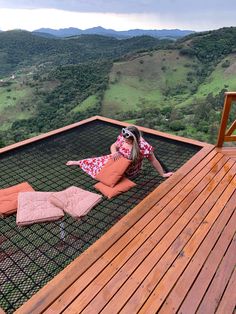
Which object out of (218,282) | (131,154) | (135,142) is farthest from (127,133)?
(218,282)

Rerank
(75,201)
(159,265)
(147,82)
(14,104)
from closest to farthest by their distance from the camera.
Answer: (159,265), (75,201), (14,104), (147,82)

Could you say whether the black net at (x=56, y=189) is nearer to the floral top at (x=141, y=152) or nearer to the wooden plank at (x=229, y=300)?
the floral top at (x=141, y=152)

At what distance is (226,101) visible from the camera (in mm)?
3553

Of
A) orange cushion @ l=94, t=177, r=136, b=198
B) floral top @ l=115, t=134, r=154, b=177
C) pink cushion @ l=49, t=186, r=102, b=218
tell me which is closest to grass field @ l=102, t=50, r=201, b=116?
floral top @ l=115, t=134, r=154, b=177

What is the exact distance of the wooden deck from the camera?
166cm

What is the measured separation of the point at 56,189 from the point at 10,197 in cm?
60

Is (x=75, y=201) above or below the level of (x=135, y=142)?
below

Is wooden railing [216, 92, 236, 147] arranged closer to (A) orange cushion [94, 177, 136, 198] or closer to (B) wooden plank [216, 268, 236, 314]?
(A) orange cushion [94, 177, 136, 198]

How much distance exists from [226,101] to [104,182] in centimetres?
175

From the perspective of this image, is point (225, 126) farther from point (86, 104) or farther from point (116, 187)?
point (86, 104)

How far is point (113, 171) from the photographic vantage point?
11.1 feet

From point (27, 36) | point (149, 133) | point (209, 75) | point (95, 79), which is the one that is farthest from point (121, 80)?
point (27, 36)

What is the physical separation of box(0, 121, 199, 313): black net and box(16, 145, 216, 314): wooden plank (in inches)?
9.4

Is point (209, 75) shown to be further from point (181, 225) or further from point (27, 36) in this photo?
point (27, 36)
